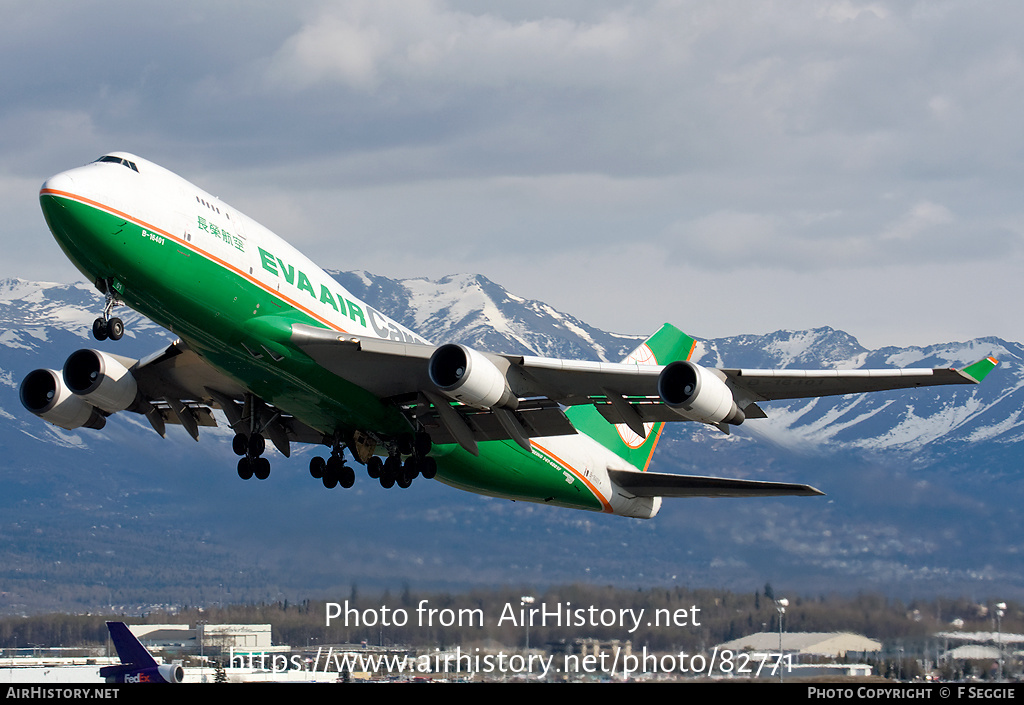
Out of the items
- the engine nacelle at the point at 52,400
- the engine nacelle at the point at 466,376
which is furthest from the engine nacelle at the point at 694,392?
Result: the engine nacelle at the point at 52,400

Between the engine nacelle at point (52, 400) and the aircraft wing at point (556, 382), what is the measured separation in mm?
8412

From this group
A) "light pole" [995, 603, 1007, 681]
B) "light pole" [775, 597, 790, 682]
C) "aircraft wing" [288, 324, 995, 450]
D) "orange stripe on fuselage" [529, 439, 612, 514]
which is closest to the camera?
"aircraft wing" [288, 324, 995, 450]

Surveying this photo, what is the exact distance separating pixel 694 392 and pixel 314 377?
7.99 metres

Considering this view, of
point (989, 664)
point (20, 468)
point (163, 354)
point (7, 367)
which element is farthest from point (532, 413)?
point (7, 367)

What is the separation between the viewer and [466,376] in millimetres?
25500

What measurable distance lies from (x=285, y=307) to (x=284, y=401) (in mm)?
2757

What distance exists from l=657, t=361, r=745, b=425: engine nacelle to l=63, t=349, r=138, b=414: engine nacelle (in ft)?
43.5

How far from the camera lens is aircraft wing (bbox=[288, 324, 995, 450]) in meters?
25.4

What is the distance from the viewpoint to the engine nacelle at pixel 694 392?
2511 cm

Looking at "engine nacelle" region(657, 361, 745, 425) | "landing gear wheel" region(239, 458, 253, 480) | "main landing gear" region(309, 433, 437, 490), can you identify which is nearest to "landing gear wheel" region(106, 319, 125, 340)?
"landing gear wheel" region(239, 458, 253, 480)

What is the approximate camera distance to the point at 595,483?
1383 inches

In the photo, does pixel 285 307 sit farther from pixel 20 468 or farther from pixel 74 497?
pixel 20 468

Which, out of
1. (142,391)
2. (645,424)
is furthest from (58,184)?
(645,424)

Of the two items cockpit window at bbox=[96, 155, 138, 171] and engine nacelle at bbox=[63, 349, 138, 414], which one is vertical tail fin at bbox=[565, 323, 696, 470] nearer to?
engine nacelle at bbox=[63, 349, 138, 414]
